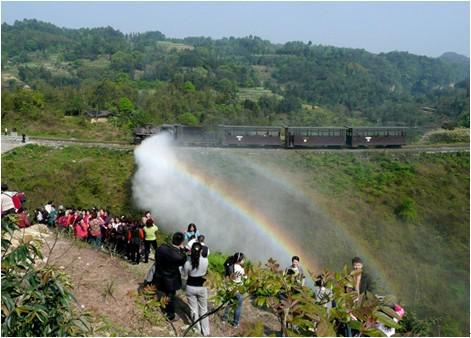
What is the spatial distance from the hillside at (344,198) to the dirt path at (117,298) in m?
9.08

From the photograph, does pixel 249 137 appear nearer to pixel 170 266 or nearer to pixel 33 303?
pixel 170 266

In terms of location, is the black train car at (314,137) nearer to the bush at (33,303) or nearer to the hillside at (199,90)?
the hillside at (199,90)

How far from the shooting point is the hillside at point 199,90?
4441 centimetres

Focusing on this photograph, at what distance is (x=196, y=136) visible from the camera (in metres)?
29.0

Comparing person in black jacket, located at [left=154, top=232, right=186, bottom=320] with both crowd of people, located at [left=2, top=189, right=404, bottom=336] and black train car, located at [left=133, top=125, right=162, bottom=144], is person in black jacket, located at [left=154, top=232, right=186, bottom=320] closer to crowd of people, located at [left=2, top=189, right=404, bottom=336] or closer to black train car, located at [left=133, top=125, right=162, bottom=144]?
crowd of people, located at [left=2, top=189, right=404, bottom=336]

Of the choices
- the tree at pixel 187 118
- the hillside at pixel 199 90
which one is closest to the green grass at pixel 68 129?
the hillside at pixel 199 90

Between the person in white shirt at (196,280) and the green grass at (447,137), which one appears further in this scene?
the green grass at (447,137)

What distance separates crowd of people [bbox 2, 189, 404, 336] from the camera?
5707 mm

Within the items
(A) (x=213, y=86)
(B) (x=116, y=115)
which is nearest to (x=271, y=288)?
(B) (x=116, y=115)

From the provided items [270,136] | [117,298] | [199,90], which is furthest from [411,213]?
[199,90]

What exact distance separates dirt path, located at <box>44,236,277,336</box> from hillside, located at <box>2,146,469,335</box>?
9.08 meters

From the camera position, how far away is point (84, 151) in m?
28.8

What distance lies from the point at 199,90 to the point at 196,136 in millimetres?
50607

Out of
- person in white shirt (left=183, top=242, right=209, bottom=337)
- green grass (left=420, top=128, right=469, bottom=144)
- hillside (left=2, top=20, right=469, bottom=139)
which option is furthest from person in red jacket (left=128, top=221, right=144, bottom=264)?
green grass (left=420, top=128, right=469, bottom=144)
